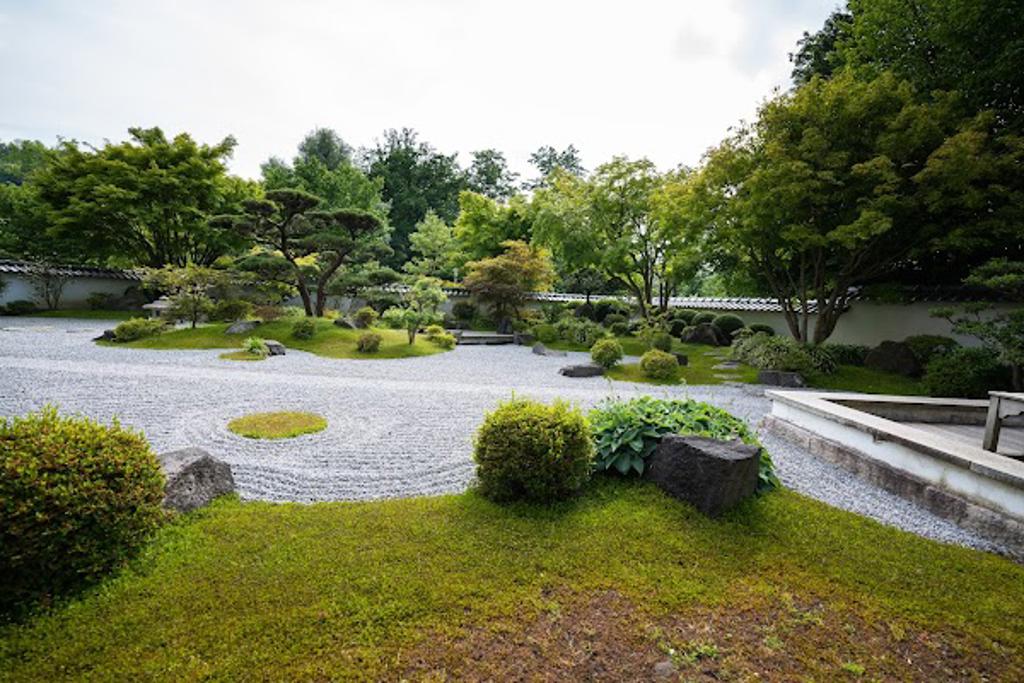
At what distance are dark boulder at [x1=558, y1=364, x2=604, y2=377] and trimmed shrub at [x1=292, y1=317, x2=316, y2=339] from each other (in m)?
7.93

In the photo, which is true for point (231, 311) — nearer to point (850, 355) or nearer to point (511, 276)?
point (511, 276)

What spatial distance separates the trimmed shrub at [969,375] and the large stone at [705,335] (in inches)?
321

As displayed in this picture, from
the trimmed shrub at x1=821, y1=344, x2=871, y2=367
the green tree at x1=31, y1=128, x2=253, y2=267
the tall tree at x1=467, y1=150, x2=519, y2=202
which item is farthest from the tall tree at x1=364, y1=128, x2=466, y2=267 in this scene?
the trimmed shrub at x1=821, y1=344, x2=871, y2=367

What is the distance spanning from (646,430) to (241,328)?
13164 mm

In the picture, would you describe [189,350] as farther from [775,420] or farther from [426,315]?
[775,420]

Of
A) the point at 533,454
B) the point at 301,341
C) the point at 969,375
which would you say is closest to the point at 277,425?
the point at 533,454

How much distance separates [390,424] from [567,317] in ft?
38.1

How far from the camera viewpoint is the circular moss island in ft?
17.0

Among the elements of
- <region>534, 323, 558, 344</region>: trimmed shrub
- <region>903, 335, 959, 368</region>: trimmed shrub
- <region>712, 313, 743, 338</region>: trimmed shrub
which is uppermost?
<region>712, 313, 743, 338</region>: trimmed shrub

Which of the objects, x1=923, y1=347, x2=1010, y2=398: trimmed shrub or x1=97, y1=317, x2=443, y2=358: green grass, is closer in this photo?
x1=923, y1=347, x2=1010, y2=398: trimmed shrub

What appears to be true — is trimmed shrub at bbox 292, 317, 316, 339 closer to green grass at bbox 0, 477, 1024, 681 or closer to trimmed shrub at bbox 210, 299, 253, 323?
trimmed shrub at bbox 210, 299, 253, 323

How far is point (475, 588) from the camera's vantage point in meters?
2.36

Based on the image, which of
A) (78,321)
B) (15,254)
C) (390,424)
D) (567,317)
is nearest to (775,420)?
(390,424)

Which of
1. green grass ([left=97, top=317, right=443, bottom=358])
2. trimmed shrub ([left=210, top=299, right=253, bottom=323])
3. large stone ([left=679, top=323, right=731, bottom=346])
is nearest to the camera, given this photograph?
green grass ([left=97, top=317, right=443, bottom=358])
